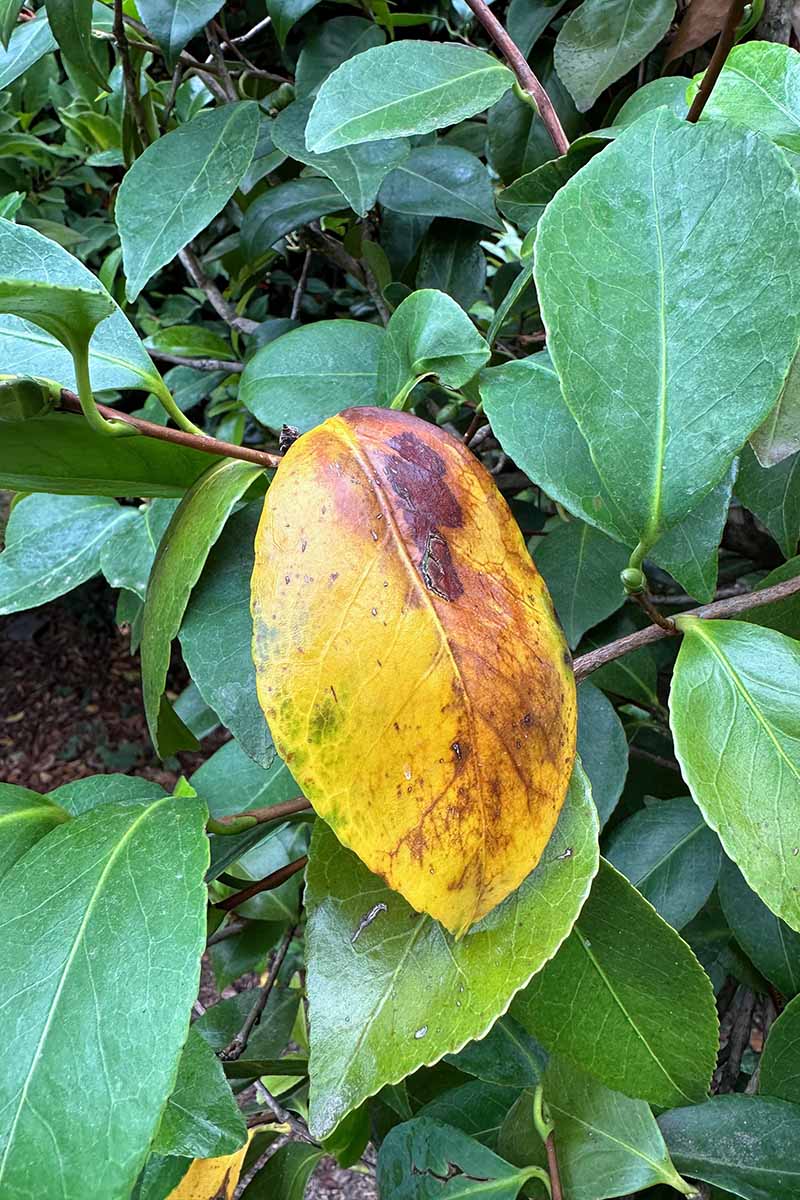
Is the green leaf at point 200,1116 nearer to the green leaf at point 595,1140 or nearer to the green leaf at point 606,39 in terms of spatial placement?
the green leaf at point 595,1140

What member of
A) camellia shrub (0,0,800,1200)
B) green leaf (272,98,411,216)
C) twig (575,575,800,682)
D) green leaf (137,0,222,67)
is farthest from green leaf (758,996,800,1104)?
green leaf (137,0,222,67)

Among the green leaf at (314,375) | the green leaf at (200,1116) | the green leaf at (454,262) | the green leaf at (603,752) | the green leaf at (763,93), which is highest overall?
the green leaf at (763,93)

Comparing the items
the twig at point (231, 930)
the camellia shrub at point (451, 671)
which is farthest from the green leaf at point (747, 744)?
the twig at point (231, 930)

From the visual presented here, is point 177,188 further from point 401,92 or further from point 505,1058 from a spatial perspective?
point 505,1058

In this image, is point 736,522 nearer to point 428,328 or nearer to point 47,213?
point 428,328

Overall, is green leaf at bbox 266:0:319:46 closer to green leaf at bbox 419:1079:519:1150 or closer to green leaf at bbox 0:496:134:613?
green leaf at bbox 0:496:134:613

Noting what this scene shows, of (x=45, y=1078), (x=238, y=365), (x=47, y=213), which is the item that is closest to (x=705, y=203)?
(x=45, y=1078)
